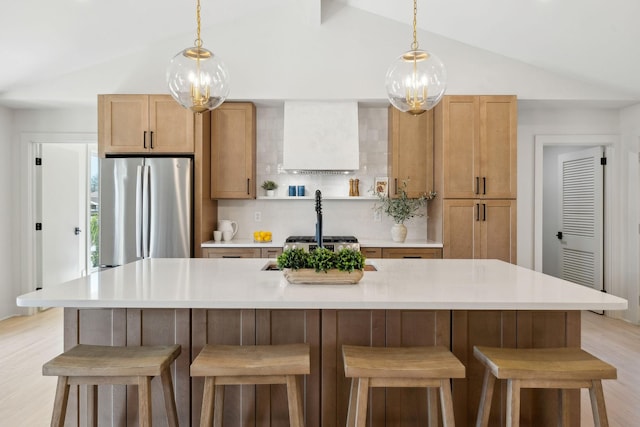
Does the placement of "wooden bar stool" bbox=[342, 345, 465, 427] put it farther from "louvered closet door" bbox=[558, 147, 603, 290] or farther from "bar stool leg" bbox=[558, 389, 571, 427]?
"louvered closet door" bbox=[558, 147, 603, 290]

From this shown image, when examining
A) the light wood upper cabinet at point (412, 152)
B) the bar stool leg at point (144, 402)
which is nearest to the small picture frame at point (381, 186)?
the light wood upper cabinet at point (412, 152)

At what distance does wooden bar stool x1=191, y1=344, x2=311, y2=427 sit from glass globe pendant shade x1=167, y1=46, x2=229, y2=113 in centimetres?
127

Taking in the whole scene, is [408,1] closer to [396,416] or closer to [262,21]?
[262,21]

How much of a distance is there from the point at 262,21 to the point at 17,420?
12.8 ft

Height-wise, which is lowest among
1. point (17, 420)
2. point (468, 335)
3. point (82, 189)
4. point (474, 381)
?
point (17, 420)

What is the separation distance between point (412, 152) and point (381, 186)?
50cm

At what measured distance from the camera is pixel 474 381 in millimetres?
1929

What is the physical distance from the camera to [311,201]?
15.5 ft

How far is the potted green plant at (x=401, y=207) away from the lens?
4.28 meters

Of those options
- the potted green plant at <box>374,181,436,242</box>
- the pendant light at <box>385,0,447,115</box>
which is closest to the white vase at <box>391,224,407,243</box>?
the potted green plant at <box>374,181,436,242</box>

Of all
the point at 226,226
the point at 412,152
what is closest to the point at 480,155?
the point at 412,152

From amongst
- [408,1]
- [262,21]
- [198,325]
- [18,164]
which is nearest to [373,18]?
[408,1]

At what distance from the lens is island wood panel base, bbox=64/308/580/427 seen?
1883 millimetres

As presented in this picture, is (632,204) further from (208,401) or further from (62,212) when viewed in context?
(62,212)
